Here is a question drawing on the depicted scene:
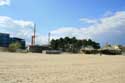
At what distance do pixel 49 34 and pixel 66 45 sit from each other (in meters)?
11.6

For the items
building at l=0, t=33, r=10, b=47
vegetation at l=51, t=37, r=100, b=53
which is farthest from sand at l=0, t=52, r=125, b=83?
building at l=0, t=33, r=10, b=47

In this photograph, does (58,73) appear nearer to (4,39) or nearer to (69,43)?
(69,43)

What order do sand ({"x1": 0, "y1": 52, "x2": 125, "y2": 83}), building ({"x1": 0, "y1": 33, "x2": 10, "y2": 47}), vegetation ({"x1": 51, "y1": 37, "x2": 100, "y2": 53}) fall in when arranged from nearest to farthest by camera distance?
1. sand ({"x1": 0, "y1": 52, "x2": 125, "y2": 83})
2. vegetation ({"x1": 51, "y1": 37, "x2": 100, "y2": 53})
3. building ({"x1": 0, "y1": 33, "x2": 10, "y2": 47})

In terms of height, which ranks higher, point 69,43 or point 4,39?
point 4,39

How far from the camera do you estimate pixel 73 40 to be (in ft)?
397

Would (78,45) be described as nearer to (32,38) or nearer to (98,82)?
(32,38)

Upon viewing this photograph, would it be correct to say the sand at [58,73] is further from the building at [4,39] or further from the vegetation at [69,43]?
the building at [4,39]

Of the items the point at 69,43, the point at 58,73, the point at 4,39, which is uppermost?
the point at 4,39

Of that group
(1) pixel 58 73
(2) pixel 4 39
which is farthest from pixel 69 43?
(1) pixel 58 73

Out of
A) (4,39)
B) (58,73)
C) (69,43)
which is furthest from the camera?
(4,39)

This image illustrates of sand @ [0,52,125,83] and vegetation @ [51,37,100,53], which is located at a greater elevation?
vegetation @ [51,37,100,53]

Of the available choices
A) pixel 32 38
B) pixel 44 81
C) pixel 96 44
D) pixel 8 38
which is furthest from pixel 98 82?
pixel 8 38

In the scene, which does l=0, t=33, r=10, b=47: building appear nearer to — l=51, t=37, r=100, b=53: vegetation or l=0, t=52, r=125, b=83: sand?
l=51, t=37, r=100, b=53: vegetation

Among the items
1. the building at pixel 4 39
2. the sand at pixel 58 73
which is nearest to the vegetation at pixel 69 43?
the building at pixel 4 39
